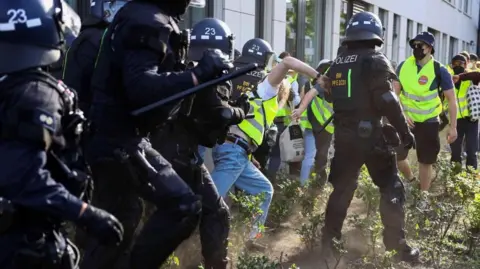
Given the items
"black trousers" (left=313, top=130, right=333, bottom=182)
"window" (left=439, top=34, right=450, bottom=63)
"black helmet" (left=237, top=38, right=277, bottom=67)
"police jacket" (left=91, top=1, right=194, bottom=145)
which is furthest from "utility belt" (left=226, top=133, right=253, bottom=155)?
"window" (left=439, top=34, right=450, bottom=63)

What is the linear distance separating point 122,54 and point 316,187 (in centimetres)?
379

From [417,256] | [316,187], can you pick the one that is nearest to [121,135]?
[417,256]

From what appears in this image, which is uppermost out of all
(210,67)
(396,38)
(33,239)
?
(210,67)

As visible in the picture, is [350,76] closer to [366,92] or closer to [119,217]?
[366,92]

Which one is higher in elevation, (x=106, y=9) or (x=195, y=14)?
(x=106, y=9)

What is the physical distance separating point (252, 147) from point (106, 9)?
1.64 m

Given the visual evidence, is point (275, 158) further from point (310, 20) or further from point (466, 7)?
point (466, 7)

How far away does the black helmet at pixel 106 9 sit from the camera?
13.7 ft

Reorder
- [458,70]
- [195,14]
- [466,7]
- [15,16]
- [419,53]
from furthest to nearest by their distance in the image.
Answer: [466,7] → [458,70] → [195,14] → [419,53] → [15,16]

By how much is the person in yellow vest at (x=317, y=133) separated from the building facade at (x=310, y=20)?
1805 mm

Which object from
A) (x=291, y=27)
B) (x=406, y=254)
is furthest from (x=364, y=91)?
(x=291, y=27)

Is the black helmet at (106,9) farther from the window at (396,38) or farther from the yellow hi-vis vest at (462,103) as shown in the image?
the window at (396,38)

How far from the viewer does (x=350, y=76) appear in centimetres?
501

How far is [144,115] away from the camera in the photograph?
11.3ft
